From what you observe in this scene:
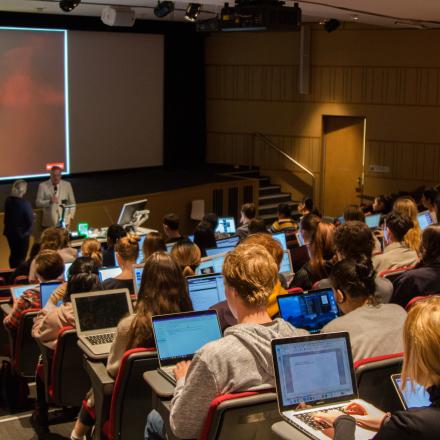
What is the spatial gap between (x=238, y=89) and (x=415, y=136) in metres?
3.70

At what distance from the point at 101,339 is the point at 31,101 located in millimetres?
9817

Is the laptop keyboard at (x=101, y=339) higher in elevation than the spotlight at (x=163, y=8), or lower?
lower

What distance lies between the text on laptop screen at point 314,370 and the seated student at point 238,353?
11cm

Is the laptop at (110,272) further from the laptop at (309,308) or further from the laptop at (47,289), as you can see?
the laptop at (309,308)

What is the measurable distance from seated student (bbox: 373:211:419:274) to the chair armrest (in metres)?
2.40

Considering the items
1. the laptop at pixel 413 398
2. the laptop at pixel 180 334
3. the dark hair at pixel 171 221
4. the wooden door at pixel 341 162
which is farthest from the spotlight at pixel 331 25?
the laptop at pixel 413 398

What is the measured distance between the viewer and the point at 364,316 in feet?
11.0

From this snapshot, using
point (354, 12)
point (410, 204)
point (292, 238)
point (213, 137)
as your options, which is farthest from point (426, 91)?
point (410, 204)

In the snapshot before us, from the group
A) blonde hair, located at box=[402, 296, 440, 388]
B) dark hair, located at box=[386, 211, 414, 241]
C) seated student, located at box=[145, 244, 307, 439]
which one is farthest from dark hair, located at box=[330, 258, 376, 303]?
dark hair, located at box=[386, 211, 414, 241]

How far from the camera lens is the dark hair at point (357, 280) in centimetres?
352

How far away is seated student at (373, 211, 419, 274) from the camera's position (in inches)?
219

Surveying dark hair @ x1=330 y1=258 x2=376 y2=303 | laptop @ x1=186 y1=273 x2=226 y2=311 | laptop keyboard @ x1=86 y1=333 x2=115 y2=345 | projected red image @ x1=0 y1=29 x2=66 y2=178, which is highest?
projected red image @ x1=0 y1=29 x2=66 y2=178

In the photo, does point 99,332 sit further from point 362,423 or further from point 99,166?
point 99,166

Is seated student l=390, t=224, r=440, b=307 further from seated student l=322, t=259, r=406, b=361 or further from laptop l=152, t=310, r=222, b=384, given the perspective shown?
laptop l=152, t=310, r=222, b=384
